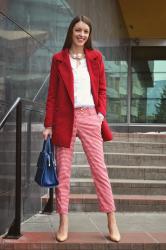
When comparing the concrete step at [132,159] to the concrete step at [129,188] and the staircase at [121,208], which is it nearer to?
the staircase at [121,208]

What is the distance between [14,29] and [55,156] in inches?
50.7

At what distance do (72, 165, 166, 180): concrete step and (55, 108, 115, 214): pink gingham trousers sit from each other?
2.37 meters

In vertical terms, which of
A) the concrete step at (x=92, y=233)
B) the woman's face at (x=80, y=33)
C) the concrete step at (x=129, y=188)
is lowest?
the concrete step at (x=92, y=233)

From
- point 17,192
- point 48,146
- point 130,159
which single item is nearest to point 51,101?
point 48,146

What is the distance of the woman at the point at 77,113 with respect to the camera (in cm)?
436

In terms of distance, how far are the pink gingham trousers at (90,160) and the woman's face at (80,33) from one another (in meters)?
0.56

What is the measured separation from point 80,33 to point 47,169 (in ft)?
3.71

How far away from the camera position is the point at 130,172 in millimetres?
6809

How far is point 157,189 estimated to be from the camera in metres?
6.30

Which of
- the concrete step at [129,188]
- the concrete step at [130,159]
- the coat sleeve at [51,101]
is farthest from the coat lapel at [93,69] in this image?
the concrete step at [130,159]

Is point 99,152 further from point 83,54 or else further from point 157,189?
point 157,189

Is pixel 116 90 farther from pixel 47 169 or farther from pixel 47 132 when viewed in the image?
pixel 47 169

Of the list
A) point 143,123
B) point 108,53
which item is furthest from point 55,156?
point 143,123

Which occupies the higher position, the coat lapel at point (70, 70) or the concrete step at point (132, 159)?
the coat lapel at point (70, 70)
